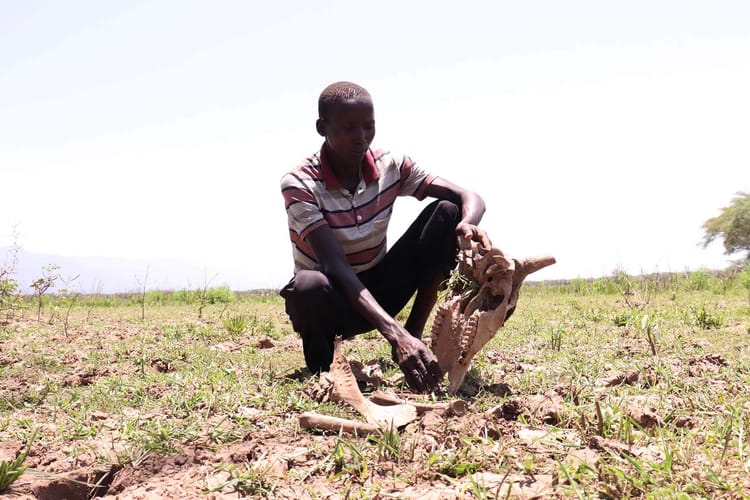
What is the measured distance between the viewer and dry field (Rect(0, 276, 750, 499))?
2.07m

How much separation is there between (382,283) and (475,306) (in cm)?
82

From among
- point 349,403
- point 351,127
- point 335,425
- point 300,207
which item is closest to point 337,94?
point 351,127

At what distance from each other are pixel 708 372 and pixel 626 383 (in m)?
0.52

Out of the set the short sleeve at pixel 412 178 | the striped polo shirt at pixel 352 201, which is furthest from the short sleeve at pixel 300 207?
the short sleeve at pixel 412 178

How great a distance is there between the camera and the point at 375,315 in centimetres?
307

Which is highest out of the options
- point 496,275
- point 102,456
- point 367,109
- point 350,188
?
point 367,109

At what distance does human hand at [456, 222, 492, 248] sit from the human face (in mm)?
675

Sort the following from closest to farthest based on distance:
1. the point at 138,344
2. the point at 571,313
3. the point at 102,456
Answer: the point at 102,456, the point at 138,344, the point at 571,313

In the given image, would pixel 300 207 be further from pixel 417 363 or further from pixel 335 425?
pixel 335 425

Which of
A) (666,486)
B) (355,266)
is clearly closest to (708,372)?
(666,486)

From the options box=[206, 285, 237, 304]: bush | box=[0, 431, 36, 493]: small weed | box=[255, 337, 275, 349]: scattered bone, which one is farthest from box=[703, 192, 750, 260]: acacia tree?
box=[0, 431, 36, 493]: small weed

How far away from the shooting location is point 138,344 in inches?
→ 190

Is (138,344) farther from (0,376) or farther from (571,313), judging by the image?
(571,313)

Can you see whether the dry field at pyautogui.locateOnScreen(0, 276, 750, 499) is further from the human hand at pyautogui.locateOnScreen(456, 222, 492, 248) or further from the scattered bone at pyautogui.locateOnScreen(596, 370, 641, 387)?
the human hand at pyautogui.locateOnScreen(456, 222, 492, 248)
